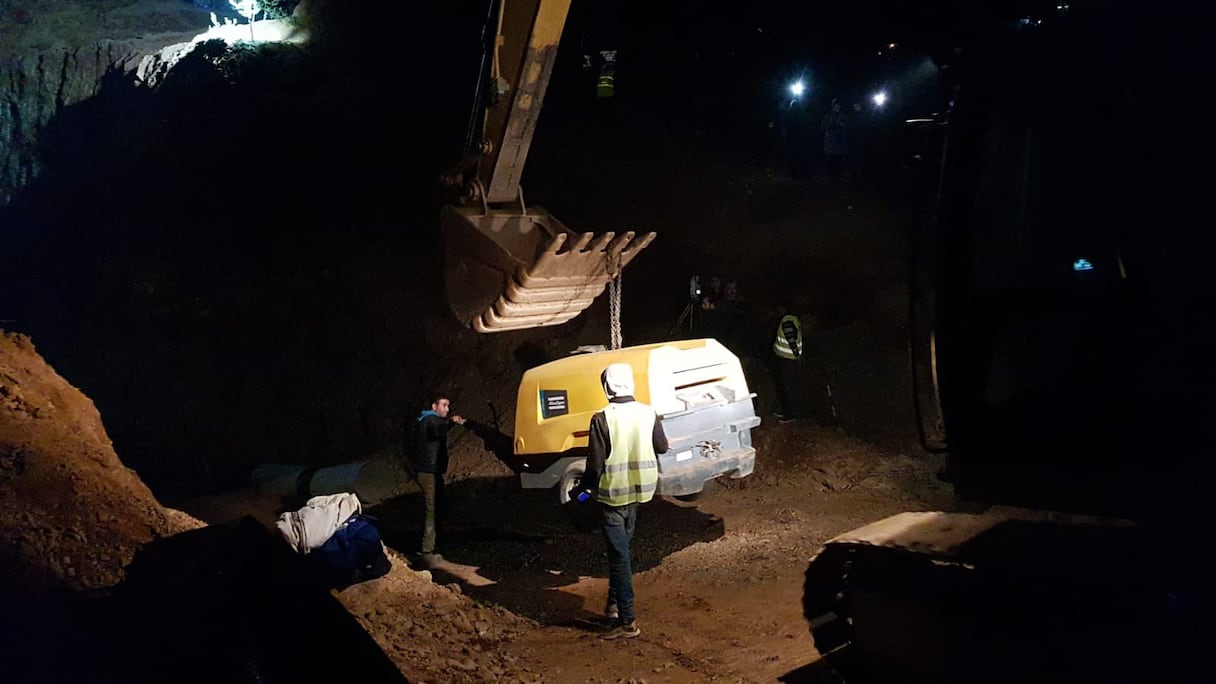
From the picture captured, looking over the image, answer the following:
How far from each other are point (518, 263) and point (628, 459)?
6.33 ft

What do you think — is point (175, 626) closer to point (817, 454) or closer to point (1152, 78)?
point (1152, 78)

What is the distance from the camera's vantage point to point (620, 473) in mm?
5609

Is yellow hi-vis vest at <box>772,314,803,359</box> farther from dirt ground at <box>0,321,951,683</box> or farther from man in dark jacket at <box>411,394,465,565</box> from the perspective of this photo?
man in dark jacket at <box>411,394,465,565</box>

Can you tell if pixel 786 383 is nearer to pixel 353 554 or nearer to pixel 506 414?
pixel 506 414

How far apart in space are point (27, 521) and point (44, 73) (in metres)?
21.0

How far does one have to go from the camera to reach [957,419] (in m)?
3.02

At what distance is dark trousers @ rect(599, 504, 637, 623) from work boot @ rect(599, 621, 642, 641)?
0.04 metres

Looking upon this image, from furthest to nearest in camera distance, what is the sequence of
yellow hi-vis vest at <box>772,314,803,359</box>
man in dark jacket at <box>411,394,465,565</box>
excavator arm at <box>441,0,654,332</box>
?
yellow hi-vis vest at <box>772,314,803,359</box>, man in dark jacket at <box>411,394,465,565</box>, excavator arm at <box>441,0,654,332</box>

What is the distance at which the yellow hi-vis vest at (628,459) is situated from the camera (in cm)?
560

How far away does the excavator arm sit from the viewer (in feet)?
20.6

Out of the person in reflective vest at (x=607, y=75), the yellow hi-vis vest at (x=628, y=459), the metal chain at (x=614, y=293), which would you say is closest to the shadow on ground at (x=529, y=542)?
the yellow hi-vis vest at (x=628, y=459)

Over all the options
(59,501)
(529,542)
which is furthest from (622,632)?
(59,501)

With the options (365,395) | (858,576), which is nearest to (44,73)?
(365,395)

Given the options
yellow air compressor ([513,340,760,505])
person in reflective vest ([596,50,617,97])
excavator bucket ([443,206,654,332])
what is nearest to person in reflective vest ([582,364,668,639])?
yellow air compressor ([513,340,760,505])
